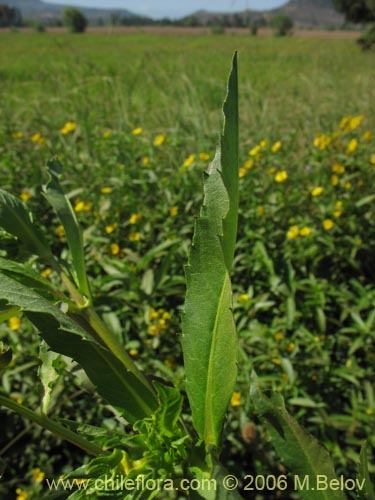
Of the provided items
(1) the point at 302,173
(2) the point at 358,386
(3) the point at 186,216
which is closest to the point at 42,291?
(2) the point at 358,386

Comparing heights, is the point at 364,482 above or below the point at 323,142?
above

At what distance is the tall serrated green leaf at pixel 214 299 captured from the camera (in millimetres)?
336

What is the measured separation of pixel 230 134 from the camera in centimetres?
34

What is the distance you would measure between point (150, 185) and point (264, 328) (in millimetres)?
941

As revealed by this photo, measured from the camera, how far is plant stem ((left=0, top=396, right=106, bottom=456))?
34 centimetres

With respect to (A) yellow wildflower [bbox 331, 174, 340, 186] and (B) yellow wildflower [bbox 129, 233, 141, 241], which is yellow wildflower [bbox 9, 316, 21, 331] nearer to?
(B) yellow wildflower [bbox 129, 233, 141, 241]

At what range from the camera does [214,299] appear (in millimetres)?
370

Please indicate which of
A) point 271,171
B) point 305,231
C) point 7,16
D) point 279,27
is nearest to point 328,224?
point 305,231

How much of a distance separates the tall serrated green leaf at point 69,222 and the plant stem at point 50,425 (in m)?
0.14

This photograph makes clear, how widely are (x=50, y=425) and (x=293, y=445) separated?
0.64 feet

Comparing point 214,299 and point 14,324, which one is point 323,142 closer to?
point 14,324

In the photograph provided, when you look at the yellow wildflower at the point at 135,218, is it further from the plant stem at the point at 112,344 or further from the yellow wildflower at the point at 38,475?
the plant stem at the point at 112,344

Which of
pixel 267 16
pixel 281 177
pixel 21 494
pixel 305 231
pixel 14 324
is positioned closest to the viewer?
pixel 21 494

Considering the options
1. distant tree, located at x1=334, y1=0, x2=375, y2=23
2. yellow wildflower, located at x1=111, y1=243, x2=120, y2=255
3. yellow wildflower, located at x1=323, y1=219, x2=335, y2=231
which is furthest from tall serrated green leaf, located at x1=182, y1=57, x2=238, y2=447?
distant tree, located at x1=334, y1=0, x2=375, y2=23
